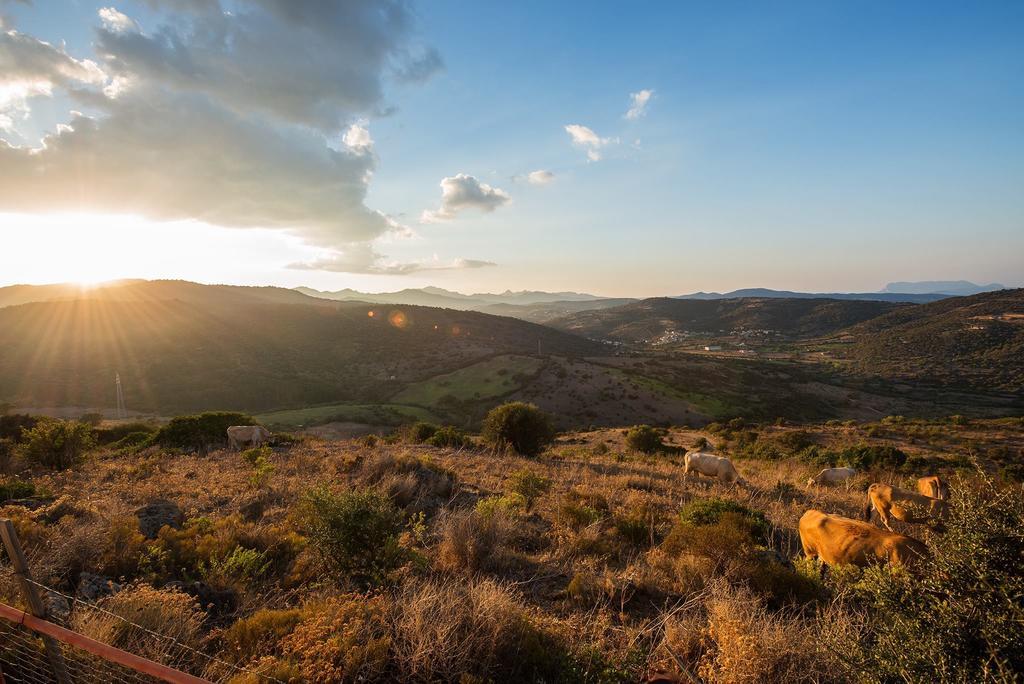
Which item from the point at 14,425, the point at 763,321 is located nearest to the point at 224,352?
the point at 14,425

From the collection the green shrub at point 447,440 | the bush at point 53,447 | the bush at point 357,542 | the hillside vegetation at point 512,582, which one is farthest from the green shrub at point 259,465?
the green shrub at point 447,440

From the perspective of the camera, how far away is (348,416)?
129 feet

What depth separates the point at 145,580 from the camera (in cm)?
507

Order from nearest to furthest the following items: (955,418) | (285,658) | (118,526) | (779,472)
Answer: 1. (285,658)
2. (118,526)
3. (779,472)
4. (955,418)

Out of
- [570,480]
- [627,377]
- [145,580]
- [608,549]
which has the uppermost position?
[145,580]

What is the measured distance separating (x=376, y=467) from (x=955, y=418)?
45983mm

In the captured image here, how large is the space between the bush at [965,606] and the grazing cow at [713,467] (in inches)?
455

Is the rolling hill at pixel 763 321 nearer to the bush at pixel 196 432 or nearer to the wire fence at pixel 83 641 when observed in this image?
the bush at pixel 196 432

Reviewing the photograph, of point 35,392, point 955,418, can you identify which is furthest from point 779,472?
point 35,392

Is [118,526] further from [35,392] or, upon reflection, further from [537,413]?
[35,392]

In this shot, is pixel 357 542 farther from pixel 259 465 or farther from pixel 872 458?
pixel 872 458

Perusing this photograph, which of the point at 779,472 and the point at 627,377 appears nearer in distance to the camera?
the point at 779,472

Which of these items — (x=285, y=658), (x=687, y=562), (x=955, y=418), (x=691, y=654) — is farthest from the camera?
(x=955, y=418)

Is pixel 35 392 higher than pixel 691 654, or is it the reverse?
pixel 691 654
